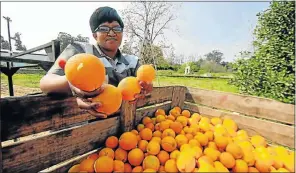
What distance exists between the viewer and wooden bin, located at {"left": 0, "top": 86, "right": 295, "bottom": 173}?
0.90 meters

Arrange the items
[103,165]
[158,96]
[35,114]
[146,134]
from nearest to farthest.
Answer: [35,114] < [103,165] < [146,134] < [158,96]

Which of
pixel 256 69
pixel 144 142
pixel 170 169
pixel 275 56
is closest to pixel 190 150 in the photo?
pixel 170 169

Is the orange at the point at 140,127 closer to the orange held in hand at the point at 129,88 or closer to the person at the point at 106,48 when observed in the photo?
the person at the point at 106,48

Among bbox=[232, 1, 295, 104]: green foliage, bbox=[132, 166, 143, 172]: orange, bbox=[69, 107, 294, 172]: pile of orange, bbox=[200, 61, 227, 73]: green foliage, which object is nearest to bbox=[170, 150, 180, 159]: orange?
bbox=[69, 107, 294, 172]: pile of orange

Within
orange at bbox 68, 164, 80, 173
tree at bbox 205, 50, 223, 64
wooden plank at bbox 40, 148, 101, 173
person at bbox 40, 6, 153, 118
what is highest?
tree at bbox 205, 50, 223, 64

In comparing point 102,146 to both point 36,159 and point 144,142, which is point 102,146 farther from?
point 36,159

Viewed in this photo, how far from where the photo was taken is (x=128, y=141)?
1294 mm

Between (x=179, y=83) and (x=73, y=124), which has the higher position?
(x=73, y=124)

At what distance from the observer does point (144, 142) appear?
135cm

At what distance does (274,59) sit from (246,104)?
6.88 ft

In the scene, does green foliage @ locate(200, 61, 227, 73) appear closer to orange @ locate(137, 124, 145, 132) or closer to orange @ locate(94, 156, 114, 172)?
orange @ locate(137, 124, 145, 132)

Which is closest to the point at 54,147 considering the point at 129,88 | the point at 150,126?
the point at 129,88

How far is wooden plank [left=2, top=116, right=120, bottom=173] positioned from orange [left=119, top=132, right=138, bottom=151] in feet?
0.38

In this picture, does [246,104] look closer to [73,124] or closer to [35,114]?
[73,124]
